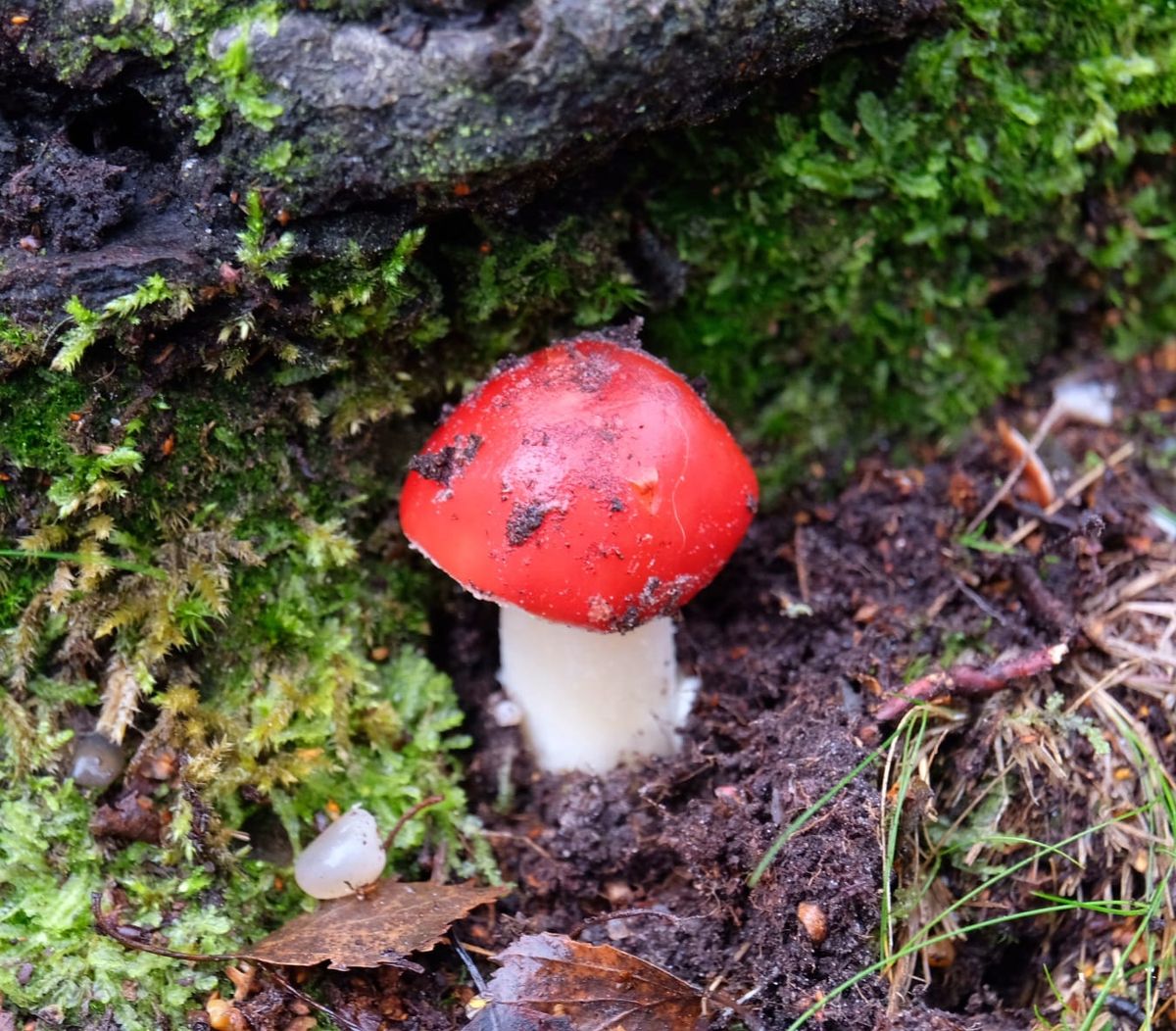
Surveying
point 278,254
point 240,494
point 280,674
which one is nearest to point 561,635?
point 280,674

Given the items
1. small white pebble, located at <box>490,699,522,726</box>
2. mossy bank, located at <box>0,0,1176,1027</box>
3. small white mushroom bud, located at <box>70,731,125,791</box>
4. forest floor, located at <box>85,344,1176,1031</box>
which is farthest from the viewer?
small white pebble, located at <box>490,699,522,726</box>

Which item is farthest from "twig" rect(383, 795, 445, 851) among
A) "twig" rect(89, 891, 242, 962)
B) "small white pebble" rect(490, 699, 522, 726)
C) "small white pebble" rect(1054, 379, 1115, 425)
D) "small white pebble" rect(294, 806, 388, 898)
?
"small white pebble" rect(1054, 379, 1115, 425)

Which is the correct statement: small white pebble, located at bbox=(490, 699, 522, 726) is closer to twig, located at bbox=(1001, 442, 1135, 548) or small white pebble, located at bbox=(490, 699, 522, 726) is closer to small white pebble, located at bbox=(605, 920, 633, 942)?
small white pebble, located at bbox=(605, 920, 633, 942)

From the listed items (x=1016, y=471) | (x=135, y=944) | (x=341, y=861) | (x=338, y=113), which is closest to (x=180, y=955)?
(x=135, y=944)

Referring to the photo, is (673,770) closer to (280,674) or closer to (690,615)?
(690,615)

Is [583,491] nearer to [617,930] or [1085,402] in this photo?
[617,930]

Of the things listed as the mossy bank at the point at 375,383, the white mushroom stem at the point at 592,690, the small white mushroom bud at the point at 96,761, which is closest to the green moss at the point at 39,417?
the mossy bank at the point at 375,383
